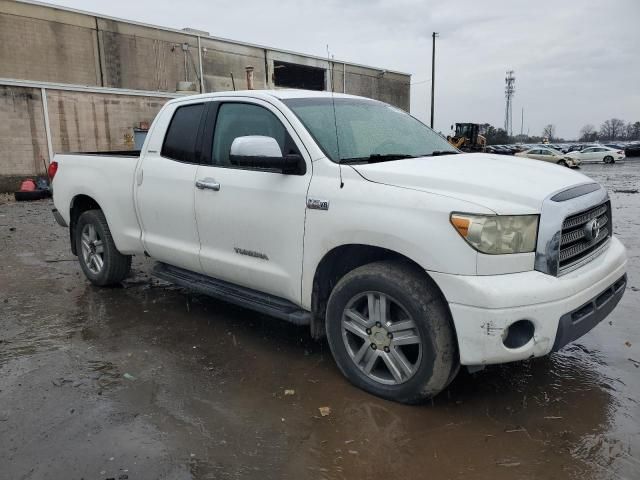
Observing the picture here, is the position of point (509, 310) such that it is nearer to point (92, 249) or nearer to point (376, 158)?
point (376, 158)

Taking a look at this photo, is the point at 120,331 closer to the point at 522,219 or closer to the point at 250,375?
the point at 250,375

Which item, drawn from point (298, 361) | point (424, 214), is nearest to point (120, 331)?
point (298, 361)

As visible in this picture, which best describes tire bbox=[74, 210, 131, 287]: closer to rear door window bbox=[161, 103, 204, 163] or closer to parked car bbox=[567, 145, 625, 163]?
rear door window bbox=[161, 103, 204, 163]

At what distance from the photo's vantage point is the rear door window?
443 centimetres

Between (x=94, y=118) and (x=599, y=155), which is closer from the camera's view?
(x=94, y=118)

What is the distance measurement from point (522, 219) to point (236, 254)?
2.09m

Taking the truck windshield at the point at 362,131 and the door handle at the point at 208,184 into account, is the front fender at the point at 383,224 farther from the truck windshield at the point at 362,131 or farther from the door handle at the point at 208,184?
the door handle at the point at 208,184

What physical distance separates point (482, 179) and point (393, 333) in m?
1.05

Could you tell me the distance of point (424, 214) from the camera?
2.90 metres

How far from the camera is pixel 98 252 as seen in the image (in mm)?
5688

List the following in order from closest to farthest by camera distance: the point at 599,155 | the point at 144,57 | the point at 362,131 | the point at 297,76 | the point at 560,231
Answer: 1. the point at 560,231
2. the point at 362,131
3. the point at 144,57
4. the point at 599,155
5. the point at 297,76

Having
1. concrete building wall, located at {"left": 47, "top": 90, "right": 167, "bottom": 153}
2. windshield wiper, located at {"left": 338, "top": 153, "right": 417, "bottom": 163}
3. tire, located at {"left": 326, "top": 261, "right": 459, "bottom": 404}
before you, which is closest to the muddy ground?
tire, located at {"left": 326, "top": 261, "right": 459, "bottom": 404}

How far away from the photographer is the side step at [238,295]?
3.65m

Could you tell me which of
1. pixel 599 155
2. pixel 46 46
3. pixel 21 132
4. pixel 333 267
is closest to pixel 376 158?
pixel 333 267
